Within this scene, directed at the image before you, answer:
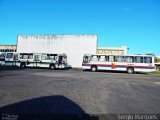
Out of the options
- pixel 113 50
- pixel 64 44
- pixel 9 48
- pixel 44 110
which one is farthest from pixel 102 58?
pixel 9 48

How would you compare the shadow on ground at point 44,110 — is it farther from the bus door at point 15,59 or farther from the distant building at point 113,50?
the distant building at point 113,50

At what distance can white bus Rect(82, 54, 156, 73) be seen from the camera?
3062 cm

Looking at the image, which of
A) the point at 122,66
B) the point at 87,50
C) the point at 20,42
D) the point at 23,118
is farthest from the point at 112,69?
the point at 23,118

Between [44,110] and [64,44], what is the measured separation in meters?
38.8

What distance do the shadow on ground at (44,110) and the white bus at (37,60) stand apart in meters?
26.7

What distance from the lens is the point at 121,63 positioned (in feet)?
105

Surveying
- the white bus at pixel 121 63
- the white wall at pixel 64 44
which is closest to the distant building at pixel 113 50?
the white wall at pixel 64 44

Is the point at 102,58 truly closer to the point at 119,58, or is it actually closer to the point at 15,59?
the point at 119,58

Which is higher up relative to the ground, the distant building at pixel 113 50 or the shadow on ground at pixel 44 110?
the distant building at pixel 113 50

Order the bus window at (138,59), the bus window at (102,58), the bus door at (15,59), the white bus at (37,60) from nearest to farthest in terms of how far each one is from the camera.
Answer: the bus window at (138,59) → the bus window at (102,58) → the white bus at (37,60) → the bus door at (15,59)

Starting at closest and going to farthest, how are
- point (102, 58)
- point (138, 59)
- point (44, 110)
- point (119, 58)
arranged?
point (44, 110) → point (138, 59) → point (119, 58) → point (102, 58)

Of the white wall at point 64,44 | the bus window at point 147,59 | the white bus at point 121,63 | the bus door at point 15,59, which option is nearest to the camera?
the bus window at point 147,59

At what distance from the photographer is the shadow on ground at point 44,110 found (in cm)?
634

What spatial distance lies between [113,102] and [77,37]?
36.8 m
